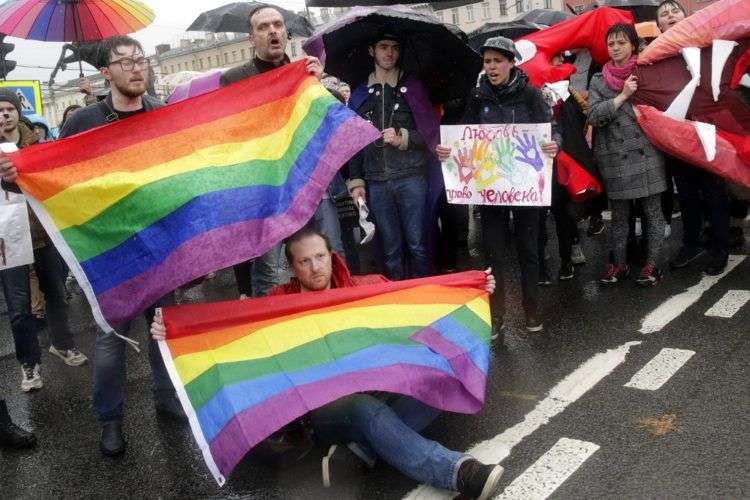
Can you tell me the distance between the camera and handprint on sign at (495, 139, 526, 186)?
15.4 ft

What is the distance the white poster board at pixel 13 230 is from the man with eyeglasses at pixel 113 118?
0.71 m

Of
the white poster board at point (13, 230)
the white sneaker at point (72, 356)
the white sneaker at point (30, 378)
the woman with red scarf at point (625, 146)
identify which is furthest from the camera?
the white sneaker at point (72, 356)

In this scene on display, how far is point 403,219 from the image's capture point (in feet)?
16.0

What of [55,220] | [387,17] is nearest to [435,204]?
[387,17]

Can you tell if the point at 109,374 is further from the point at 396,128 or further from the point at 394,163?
the point at 396,128

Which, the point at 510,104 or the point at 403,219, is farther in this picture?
the point at 403,219

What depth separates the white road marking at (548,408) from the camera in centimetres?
323

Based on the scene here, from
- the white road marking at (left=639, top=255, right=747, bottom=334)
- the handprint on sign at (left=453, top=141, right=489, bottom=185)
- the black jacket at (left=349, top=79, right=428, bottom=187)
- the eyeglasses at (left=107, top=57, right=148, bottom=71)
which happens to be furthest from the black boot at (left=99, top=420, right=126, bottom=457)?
the white road marking at (left=639, top=255, right=747, bottom=334)

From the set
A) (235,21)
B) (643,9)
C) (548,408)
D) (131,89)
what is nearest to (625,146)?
(548,408)

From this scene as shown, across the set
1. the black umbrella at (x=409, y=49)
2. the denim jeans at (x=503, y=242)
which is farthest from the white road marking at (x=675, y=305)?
the black umbrella at (x=409, y=49)

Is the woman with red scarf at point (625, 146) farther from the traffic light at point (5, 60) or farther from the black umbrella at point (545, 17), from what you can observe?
Result: the traffic light at point (5, 60)

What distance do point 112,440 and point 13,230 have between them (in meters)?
1.40

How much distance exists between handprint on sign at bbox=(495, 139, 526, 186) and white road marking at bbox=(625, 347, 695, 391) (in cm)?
135

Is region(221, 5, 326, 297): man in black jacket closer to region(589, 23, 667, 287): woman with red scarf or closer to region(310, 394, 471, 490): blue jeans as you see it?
region(310, 394, 471, 490): blue jeans
